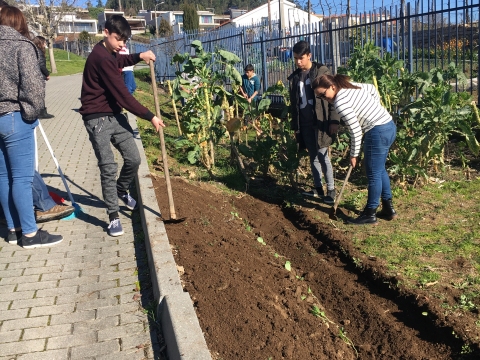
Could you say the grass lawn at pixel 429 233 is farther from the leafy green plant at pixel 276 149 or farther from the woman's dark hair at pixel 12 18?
the woman's dark hair at pixel 12 18

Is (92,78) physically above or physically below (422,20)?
below

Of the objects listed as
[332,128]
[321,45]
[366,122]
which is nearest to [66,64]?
[321,45]

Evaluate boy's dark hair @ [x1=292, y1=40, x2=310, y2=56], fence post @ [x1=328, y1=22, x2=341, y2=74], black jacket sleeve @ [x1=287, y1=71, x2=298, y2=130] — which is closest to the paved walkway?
black jacket sleeve @ [x1=287, y1=71, x2=298, y2=130]

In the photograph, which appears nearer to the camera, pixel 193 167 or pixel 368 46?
pixel 368 46

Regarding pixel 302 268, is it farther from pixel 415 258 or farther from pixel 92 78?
pixel 92 78

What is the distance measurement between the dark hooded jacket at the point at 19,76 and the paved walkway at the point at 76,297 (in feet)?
4.33

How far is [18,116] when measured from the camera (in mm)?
4648

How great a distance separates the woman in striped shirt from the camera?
5.36m

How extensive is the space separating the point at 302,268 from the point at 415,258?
101 cm

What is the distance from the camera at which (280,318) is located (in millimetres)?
3672

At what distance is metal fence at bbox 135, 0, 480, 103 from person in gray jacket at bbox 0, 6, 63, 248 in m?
4.44

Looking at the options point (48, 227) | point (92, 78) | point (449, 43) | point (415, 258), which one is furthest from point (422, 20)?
point (48, 227)

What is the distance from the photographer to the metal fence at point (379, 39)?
845 centimetres

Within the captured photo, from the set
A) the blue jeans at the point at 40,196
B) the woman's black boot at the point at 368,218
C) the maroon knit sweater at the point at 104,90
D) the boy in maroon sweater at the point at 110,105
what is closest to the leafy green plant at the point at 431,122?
the woman's black boot at the point at 368,218
